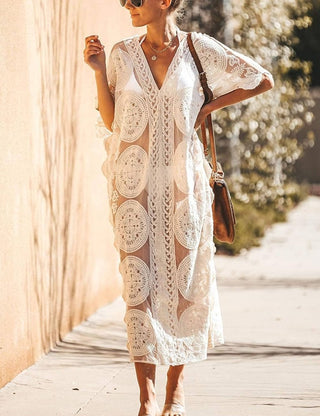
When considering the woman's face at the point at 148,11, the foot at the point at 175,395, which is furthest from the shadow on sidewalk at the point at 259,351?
the woman's face at the point at 148,11

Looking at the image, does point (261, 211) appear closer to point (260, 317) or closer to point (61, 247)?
point (260, 317)

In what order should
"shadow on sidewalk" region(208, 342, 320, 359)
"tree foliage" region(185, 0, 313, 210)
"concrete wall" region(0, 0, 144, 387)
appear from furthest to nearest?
"tree foliage" region(185, 0, 313, 210)
"shadow on sidewalk" region(208, 342, 320, 359)
"concrete wall" region(0, 0, 144, 387)

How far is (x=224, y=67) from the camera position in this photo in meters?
4.50

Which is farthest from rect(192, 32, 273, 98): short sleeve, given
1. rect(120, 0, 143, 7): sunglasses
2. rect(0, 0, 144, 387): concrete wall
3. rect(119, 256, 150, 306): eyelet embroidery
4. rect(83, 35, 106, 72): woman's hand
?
rect(0, 0, 144, 387): concrete wall

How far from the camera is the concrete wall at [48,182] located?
17.2ft

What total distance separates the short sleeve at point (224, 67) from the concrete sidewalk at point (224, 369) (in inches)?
57.6

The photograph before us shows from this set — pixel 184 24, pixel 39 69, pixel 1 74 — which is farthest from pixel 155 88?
pixel 184 24

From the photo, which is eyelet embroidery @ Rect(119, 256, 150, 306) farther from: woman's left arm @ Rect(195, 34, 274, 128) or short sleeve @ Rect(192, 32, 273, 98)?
short sleeve @ Rect(192, 32, 273, 98)

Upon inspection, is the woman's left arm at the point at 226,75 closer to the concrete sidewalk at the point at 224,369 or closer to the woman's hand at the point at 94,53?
the woman's hand at the point at 94,53

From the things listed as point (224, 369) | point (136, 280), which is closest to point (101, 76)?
point (136, 280)

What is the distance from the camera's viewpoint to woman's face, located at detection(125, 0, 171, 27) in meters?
4.33

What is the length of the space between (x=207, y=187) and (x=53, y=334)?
2104 millimetres

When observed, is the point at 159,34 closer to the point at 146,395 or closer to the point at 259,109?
the point at 146,395

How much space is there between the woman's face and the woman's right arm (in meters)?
0.21
